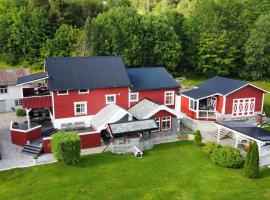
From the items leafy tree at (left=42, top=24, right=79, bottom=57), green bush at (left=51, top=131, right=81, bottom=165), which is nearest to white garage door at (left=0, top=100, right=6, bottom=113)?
green bush at (left=51, top=131, right=81, bottom=165)

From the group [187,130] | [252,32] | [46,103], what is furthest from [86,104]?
[252,32]

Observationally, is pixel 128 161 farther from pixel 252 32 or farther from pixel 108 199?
pixel 252 32

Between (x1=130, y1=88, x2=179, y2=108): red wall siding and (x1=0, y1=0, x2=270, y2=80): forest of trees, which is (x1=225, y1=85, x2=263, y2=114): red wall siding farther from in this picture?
(x1=0, y1=0, x2=270, y2=80): forest of trees

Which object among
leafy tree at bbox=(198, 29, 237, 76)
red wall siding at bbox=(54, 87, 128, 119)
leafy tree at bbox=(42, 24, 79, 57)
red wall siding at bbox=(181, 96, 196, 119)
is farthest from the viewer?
leafy tree at bbox=(198, 29, 237, 76)

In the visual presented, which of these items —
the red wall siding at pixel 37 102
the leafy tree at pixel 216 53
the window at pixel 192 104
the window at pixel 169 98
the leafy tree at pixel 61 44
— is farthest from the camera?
the leafy tree at pixel 216 53

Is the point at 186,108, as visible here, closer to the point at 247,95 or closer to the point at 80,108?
the point at 247,95

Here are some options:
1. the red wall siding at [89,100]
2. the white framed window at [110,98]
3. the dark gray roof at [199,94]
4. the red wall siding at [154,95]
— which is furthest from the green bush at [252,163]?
the white framed window at [110,98]

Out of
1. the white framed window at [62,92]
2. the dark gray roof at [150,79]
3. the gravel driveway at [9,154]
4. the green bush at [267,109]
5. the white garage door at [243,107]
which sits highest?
the dark gray roof at [150,79]

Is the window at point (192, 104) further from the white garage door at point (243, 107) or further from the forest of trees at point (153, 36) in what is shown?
the forest of trees at point (153, 36)
